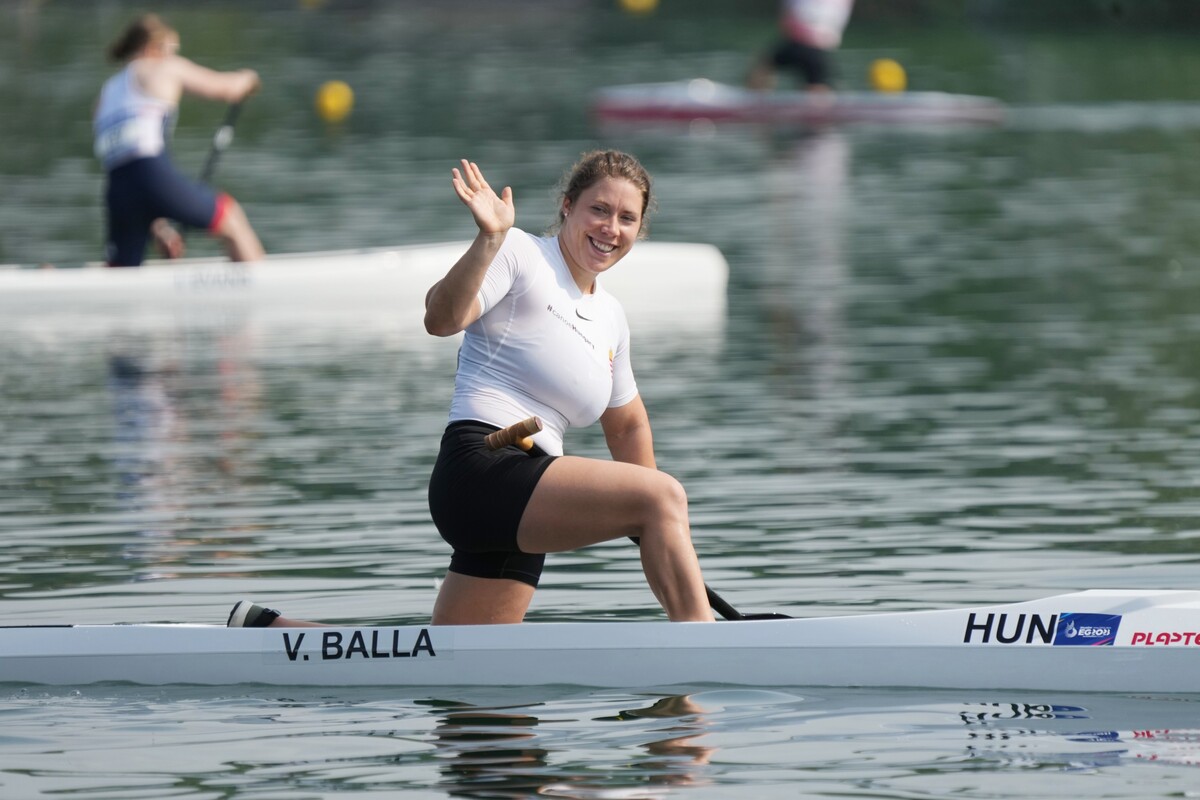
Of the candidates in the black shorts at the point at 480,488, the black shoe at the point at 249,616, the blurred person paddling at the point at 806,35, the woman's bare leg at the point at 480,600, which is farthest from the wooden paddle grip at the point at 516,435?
the blurred person paddling at the point at 806,35

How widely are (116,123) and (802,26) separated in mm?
13302

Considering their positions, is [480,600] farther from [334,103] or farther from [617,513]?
[334,103]

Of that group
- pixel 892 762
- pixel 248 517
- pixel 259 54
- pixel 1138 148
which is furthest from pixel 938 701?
pixel 259 54

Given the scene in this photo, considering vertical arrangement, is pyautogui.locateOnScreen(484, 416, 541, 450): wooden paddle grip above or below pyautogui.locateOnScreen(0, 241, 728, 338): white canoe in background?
below

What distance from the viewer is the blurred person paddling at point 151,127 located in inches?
567

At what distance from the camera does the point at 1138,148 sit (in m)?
25.6

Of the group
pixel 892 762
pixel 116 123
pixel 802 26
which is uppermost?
pixel 802 26

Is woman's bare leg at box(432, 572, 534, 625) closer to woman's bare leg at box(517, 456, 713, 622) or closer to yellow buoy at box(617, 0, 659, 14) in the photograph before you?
woman's bare leg at box(517, 456, 713, 622)

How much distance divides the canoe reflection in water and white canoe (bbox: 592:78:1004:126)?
860 inches

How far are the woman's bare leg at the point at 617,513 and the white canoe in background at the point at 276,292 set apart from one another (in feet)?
27.9

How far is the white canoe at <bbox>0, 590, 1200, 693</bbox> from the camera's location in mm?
6324

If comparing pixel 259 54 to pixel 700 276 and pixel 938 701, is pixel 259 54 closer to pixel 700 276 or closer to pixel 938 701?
pixel 700 276

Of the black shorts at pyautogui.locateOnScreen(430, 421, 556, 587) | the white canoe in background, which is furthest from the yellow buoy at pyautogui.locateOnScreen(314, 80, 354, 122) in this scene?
the black shorts at pyautogui.locateOnScreen(430, 421, 556, 587)

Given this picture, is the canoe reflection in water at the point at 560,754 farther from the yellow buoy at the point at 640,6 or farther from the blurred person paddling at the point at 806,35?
the yellow buoy at the point at 640,6
